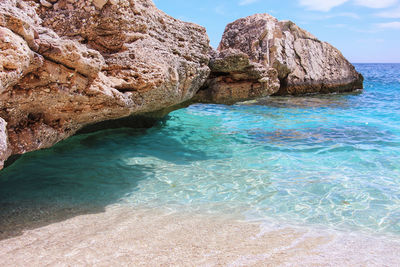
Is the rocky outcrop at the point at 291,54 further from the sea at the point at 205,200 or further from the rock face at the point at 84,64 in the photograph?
the rock face at the point at 84,64

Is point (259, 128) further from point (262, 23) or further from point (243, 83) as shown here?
point (262, 23)

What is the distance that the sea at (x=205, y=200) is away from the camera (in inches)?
117

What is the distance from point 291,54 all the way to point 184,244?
12348 mm

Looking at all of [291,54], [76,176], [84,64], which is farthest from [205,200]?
[291,54]

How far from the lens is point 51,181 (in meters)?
4.71

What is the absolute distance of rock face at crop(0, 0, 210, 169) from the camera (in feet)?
10.1

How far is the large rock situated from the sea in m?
5.58

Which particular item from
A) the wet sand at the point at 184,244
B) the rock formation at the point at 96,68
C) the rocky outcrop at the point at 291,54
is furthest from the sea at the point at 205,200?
the rocky outcrop at the point at 291,54

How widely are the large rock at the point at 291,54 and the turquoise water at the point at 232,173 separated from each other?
4787 millimetres

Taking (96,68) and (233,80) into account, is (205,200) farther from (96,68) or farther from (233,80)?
(233,80)

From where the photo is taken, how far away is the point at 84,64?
11.5 ft

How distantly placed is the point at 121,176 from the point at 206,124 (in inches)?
184

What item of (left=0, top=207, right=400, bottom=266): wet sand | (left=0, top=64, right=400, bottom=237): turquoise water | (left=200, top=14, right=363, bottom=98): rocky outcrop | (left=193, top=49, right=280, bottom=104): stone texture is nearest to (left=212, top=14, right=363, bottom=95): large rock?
(left=200, top=14, right=363, bottom=98): rocky outcrop

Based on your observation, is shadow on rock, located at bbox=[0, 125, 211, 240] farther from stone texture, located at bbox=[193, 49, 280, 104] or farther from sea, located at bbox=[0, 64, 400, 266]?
stone texture, located at bbox=[193, 49, 280, 104]
